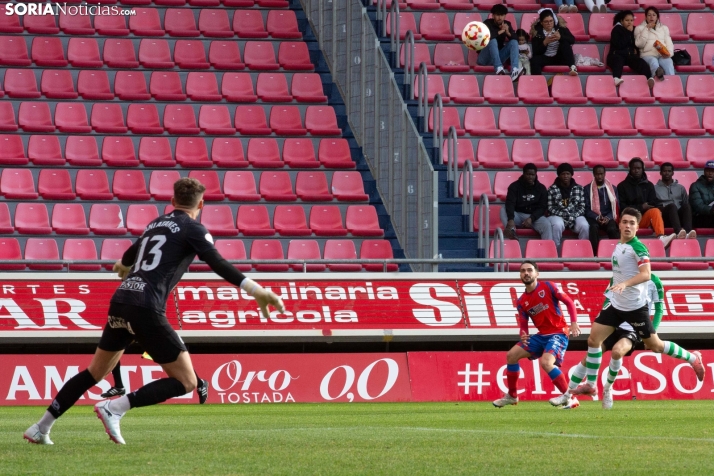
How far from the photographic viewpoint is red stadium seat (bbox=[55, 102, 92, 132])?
20078 mm

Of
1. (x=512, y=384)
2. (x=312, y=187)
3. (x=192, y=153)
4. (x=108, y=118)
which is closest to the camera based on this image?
(x=512, y=384)

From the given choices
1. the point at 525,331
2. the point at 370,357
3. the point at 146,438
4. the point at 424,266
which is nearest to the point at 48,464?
the point at 146,438

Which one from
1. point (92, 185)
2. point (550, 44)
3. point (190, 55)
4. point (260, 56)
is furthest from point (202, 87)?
Result: point (550, 44)

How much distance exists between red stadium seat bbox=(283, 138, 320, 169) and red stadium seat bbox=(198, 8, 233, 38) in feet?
10.3

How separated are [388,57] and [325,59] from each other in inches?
48.3

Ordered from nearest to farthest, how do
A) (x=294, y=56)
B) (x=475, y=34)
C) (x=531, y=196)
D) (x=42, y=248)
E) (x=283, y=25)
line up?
(x=42, y=248)
(x=531, y=196)
(x=475, y=34)
(x=294, y=56)
(x=283, y=25)

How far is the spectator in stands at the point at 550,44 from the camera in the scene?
71.6ft

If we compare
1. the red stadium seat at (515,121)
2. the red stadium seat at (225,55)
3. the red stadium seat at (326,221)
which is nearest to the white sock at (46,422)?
the red stadium seat at (326,221)

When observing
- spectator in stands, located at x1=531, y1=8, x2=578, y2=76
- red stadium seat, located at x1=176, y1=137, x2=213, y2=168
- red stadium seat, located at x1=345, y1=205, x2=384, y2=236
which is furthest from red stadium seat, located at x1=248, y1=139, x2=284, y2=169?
spectator in stands, located at x1=531, y1=8, x2=578, y2=76

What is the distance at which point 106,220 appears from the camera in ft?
60.4

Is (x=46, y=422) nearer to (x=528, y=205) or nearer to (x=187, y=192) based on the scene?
(x=187, y=192)

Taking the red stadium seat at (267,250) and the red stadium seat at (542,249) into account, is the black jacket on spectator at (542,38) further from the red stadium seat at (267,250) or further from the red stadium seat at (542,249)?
the red stadium seat at (267,250)

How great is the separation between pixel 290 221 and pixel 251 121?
8.67ft

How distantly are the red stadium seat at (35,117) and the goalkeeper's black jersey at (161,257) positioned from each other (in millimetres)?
13559
